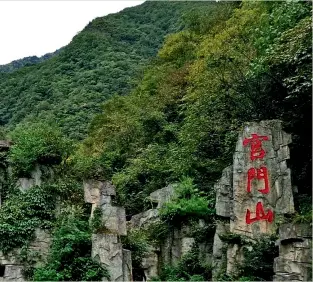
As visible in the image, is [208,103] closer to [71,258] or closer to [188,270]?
[188,270]

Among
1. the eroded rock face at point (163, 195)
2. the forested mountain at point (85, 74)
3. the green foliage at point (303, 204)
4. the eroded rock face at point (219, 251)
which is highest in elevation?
the forested mountain at point (85, 74)

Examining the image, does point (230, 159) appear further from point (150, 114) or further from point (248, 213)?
point (150, 114)

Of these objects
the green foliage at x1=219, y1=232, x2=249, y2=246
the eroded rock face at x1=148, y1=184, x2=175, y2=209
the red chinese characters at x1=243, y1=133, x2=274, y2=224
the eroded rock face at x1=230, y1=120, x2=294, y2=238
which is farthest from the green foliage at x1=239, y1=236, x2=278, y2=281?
the eroded rock face at x1=148, y1=184, x2=175, y2=209

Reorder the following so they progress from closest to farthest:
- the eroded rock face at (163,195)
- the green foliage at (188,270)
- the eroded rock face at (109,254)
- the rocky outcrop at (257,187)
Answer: the rocky outcrop at (257,187) → the eroded rock face at (109,254) → the green foliage at (188,270) → the eroded rock face at (163,195)

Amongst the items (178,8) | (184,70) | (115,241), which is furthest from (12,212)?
(178,8)

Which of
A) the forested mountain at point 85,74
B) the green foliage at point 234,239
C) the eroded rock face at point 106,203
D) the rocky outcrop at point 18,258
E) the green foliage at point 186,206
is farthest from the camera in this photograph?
the forested mountain at point 85,74

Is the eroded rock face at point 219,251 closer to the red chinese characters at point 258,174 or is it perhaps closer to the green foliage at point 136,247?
the red chinese characters at point 258,174

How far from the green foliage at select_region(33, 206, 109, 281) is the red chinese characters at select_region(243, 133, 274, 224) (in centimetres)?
374

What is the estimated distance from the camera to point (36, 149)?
1491cm

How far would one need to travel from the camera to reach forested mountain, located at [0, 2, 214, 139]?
31.4m

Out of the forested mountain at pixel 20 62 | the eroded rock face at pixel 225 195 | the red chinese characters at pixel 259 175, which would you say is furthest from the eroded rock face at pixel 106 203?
the forested mountain at pixel 20 62

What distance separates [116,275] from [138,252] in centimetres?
153

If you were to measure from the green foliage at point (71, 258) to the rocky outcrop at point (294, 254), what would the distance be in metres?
4.21

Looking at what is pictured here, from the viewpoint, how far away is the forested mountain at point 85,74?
31.4 m
